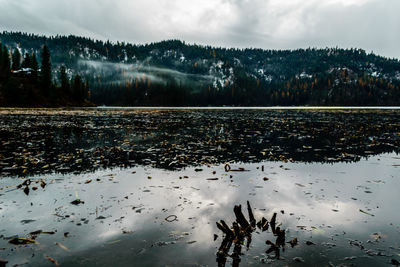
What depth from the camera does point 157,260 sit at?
466cm

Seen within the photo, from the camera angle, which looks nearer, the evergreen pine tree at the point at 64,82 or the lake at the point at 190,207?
the lake at the point at 190,207

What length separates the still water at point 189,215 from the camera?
4.86 metres

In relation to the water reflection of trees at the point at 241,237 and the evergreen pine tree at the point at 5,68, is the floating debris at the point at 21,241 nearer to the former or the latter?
the water reflection of trees at the point at 241,237

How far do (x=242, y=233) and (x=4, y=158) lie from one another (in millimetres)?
13680

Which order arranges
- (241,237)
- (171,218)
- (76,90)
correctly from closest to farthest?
(241,237), (171,218), (76,90)

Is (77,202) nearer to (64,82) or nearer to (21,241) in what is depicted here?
(21,241)

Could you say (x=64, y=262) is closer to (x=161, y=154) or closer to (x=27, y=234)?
(x=27, y=234)

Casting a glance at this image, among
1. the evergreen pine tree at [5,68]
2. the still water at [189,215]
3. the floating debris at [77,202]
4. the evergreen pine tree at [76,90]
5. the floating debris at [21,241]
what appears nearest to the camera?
the still water at [189,215]

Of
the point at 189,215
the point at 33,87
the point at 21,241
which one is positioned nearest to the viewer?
the point at 21,241

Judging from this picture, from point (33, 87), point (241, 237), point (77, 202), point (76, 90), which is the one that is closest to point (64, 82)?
point (76, 90)

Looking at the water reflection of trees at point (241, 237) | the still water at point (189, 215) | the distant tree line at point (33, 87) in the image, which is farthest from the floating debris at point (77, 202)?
the distant tree line at point (33, 87)

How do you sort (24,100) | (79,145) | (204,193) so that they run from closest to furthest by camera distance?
(204,193), (79,145), (24,100)

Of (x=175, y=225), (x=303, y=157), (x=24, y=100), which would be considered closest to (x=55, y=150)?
(x=175, y=225)

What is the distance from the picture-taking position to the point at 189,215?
679 cm
